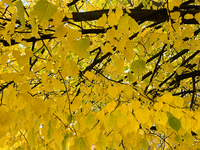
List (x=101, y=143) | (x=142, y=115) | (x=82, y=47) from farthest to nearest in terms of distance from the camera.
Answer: (x=101, y=143) → (x=142, y=115) → (x=82, y=47)

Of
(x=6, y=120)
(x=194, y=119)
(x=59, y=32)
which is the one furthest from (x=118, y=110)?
(x=6, y=120)

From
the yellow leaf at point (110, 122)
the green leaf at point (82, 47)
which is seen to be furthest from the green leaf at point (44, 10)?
the yellow leaf at point (110, 122)

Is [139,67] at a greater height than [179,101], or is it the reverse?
[139,67]

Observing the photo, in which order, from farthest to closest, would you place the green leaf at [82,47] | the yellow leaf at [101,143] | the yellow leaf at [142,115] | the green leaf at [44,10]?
the yellow leaf at [101,143] → the yellow leaf at [142,115] → the green leaf at [82,47] → the green leaf at [44,10]

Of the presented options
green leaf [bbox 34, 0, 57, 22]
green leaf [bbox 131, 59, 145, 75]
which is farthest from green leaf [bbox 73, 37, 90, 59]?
green leaf [bbox 131, 59, 145, 75]

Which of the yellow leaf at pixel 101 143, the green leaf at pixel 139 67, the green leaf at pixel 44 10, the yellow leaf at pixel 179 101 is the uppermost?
the green leaf at pixel 44 10

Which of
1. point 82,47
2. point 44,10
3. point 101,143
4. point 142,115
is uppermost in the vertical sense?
point 44,10

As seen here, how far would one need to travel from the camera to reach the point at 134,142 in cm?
173

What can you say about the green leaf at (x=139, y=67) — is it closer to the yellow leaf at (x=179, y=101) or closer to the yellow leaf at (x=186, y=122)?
the yellow leaf at (x=179, y=101)

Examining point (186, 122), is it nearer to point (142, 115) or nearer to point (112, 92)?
point (142, 115)

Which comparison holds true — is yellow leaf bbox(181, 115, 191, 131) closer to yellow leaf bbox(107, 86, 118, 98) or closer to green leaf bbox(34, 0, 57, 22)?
yellow leaf bbox(107, 86, 118, 98)

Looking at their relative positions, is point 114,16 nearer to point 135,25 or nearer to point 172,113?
point 135,25

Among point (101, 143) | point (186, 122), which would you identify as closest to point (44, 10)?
point (101, 143)

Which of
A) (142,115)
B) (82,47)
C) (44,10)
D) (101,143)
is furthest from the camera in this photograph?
(101,143)
